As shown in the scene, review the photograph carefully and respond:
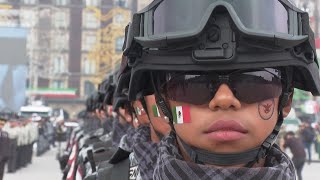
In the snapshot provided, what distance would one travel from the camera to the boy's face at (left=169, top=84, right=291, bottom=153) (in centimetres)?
163

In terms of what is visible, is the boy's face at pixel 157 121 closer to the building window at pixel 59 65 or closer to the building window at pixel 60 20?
the building window at pixel 59 65

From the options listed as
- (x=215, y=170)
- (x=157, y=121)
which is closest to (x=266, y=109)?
(x=215, y=170)

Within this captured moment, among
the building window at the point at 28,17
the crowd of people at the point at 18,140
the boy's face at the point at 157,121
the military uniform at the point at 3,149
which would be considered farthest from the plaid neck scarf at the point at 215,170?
the building window at the point at 28,17

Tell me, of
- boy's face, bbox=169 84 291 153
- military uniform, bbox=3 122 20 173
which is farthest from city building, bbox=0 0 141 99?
boy's face, bbox=169 84 291 153

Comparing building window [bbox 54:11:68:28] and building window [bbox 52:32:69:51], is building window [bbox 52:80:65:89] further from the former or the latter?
building window [bbox 54:11:68:28]

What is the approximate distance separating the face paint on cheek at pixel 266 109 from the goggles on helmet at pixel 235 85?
13 mm

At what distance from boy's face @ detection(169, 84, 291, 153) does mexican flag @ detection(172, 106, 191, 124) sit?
11mm

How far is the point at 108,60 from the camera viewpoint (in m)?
49.6

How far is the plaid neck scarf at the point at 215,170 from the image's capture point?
1.64 meters

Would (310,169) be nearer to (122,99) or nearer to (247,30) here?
(122,99)

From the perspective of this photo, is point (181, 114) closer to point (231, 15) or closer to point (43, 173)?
point (231, 15)

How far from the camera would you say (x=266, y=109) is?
1.71m

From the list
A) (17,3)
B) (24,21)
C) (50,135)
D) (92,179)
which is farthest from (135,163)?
(17,3)

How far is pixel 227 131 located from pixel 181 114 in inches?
6.7
